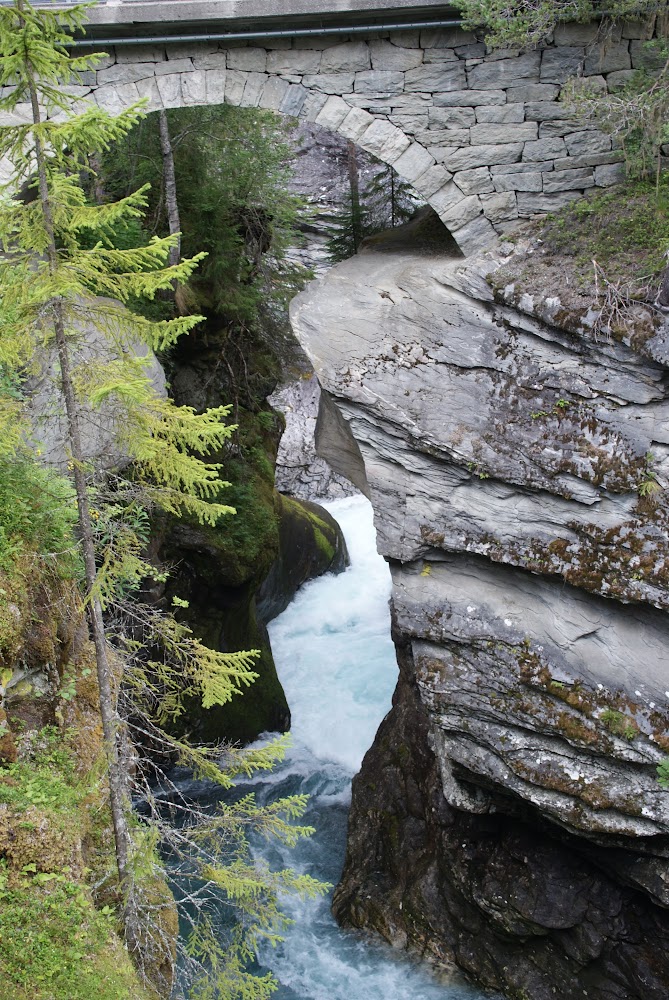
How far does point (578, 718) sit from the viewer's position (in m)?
7.10

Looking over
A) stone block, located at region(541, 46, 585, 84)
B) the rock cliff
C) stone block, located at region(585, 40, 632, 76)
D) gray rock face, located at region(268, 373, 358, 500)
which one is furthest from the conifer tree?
gray rock face, located at region(268, 373, 358, 500)

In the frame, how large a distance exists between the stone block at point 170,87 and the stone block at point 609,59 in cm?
402

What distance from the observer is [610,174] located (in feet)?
24.5

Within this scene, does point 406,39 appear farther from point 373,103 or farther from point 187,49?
point 187,49

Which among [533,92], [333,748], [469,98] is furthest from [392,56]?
[333,748]

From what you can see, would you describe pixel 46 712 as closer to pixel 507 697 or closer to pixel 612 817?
pixel 507 697

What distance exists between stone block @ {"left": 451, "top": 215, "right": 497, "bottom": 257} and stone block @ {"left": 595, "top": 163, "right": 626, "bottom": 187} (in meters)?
1.12

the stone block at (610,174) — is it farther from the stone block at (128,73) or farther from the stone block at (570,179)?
the stone block at (128,73)

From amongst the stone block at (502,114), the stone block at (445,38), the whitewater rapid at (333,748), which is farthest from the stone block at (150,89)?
the whitewater rapid at (333,748)

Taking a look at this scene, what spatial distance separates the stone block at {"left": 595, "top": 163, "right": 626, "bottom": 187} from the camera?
24.5 feet

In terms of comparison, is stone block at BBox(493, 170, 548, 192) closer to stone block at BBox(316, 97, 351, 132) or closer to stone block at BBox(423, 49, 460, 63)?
stone block at BBox(423, 49, 460, 63)

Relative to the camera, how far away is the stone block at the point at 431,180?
300 inches

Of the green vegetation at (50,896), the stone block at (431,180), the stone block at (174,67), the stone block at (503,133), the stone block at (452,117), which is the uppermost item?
the stone block at (174,67)

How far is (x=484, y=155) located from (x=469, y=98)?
55 cm
